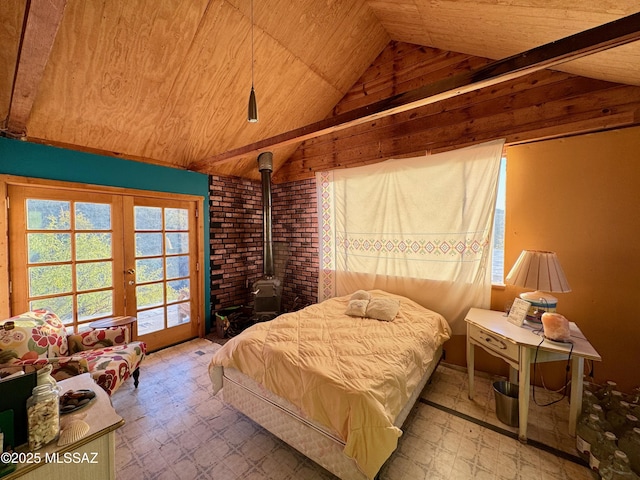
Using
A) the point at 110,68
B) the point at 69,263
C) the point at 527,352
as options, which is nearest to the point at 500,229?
the point at 527,352

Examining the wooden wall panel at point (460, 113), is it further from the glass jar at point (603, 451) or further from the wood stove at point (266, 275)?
the glass jar at point (603, 451)

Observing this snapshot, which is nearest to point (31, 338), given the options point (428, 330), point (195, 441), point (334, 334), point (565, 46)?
point (195, 441)

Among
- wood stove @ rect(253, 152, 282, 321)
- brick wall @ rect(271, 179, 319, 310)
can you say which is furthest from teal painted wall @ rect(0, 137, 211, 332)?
brick wall @ rect(271, 179, 319, 310)

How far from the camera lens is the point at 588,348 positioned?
166 centimetres

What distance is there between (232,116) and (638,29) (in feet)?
10.5

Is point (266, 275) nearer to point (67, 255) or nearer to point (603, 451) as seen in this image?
point (67, 255)

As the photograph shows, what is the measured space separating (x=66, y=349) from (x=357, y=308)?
2549 mm

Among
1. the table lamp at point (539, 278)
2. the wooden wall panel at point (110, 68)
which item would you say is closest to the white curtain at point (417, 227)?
the table lamp at point (539, 278)

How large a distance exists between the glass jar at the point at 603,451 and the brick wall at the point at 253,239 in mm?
3093

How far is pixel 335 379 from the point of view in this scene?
4.83ft

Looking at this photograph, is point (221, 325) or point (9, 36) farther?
point (221, 325)

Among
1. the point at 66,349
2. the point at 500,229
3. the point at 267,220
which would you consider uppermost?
the point at 267,220

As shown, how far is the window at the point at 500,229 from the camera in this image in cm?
252

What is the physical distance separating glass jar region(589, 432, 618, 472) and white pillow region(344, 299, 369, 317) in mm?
1645
